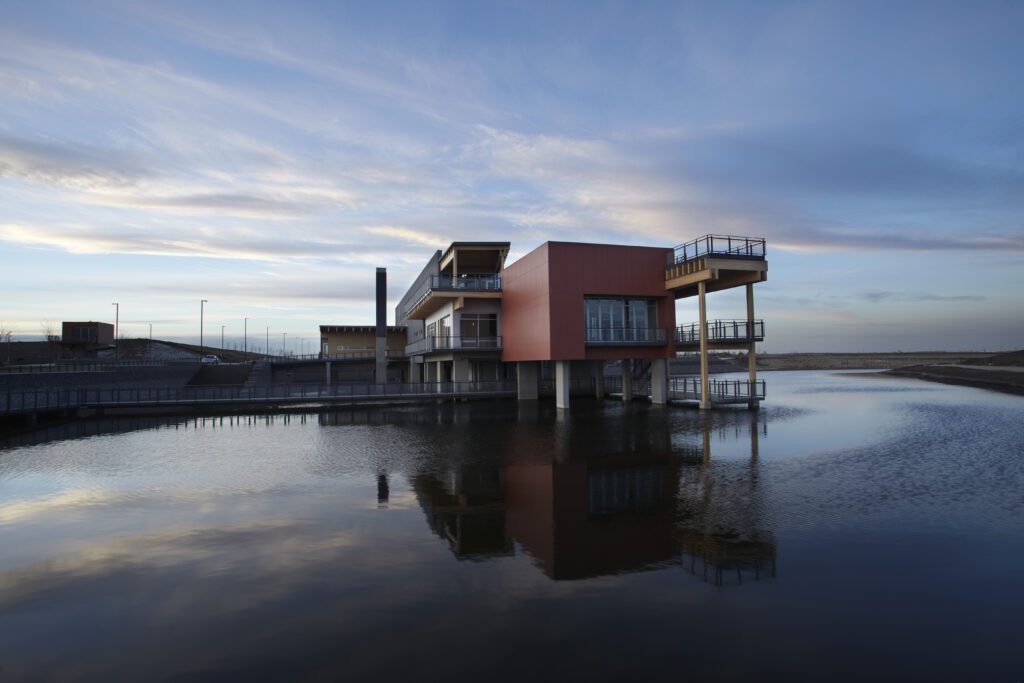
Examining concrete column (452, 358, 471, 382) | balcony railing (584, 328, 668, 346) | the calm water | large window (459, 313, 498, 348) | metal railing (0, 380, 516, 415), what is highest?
large window (459, 313, 498, 348)

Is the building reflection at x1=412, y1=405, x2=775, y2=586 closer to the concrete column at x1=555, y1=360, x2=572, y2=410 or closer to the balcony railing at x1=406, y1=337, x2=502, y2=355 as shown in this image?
the concrete column at x1=555, y1=360, x2=572, y2=410

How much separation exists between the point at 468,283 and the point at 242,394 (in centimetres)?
1729

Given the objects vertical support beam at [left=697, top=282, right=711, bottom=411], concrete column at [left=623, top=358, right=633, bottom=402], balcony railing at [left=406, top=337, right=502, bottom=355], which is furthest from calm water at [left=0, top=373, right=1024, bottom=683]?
balcony railing at [left=406, top=337, right=502, bottom=355]

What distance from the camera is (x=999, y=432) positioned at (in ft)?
76.4

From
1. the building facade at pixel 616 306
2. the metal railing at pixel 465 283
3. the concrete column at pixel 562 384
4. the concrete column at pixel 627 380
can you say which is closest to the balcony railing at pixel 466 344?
the building facade at pixel 616 306

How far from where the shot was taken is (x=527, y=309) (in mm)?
36438

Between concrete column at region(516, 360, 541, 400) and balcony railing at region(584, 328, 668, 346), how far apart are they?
7.18m

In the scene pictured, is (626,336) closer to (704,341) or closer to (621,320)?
(621,320)

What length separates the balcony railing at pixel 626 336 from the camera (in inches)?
1339

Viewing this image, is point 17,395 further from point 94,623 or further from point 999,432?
point 999,432

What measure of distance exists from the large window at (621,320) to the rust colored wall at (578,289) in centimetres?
56

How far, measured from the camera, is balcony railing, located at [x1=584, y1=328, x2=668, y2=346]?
34.0 metres

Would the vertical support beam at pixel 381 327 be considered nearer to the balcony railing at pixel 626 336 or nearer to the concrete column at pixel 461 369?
the concrete column at pixel 461 369

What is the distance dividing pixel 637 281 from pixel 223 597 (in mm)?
30038
